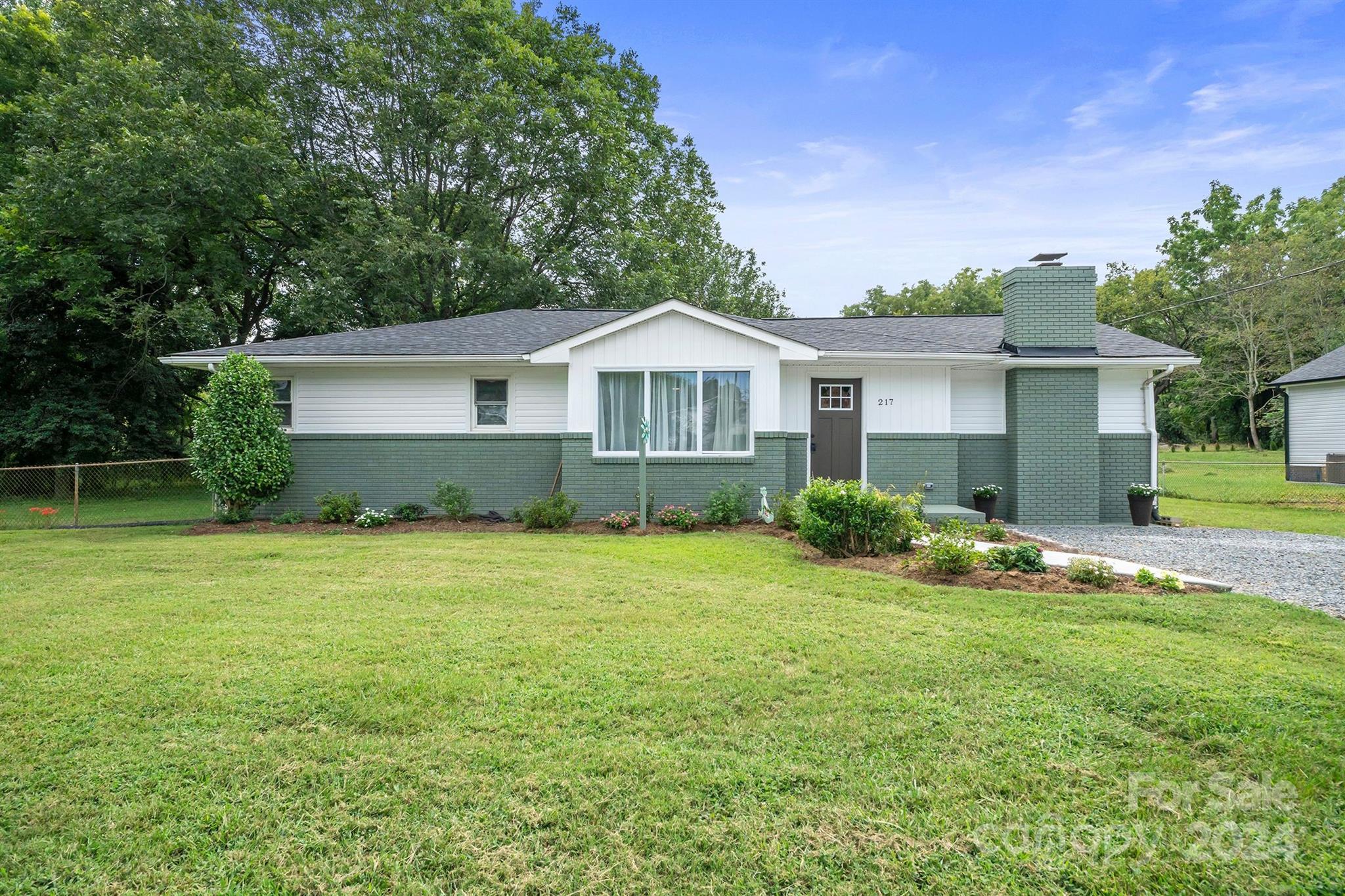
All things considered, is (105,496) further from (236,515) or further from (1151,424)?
(1151,424)

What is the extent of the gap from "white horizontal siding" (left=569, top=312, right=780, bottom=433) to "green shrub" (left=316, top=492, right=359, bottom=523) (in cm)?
401

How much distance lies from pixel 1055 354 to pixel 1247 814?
382 inches

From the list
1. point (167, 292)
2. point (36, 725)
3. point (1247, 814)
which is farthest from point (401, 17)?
point (1247, 814)

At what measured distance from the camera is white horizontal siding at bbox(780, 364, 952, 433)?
10.6m

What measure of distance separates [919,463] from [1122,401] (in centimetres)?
399

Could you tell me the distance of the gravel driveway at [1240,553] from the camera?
18.3 ft

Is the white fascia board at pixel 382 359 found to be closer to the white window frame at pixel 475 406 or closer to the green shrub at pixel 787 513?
the white window frame at pixel 475 406

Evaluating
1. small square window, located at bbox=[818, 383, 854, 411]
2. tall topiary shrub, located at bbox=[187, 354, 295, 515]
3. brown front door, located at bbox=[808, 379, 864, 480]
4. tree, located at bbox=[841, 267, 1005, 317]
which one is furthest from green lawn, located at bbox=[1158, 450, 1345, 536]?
tree, located at bbox=[841, 267, 1005, 317]

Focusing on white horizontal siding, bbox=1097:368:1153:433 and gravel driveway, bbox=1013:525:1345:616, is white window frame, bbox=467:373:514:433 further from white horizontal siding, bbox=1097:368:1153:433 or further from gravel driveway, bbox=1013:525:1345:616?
white horizontal siding, bbox=1097:368:1153:433

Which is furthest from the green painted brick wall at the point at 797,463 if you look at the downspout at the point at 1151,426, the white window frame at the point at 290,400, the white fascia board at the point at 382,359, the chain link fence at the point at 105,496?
the chain link fence at the point at 105,496

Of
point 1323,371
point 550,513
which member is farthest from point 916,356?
point 1323,371

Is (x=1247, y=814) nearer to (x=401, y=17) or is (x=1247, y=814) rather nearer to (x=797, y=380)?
(x=797, y=380)

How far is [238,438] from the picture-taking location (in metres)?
9.65

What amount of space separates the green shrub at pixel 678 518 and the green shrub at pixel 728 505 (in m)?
0.30
